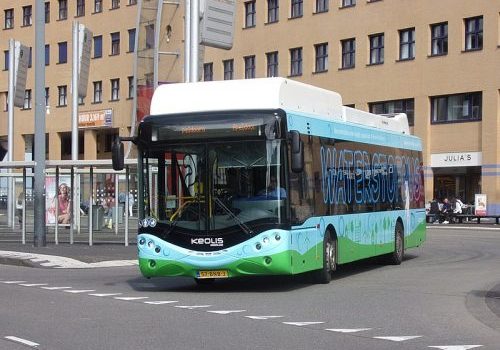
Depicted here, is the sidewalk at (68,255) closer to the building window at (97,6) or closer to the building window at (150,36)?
the building window at (150,36)

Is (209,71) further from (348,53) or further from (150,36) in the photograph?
(150,36)

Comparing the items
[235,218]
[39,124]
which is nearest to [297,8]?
[39,124]

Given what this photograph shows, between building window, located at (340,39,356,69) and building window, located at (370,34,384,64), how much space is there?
125cm

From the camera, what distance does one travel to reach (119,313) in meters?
12.5

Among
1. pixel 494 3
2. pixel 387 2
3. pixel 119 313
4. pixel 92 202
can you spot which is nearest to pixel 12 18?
pixel 387 2

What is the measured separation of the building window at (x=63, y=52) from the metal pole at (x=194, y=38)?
52687 millimetres

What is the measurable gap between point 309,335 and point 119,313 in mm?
3097

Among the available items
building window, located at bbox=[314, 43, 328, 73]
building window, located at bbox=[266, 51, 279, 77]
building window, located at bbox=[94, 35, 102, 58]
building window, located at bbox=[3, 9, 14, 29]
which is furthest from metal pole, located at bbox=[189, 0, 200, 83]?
building window, located at bbox=[3, 9, 14, 29]

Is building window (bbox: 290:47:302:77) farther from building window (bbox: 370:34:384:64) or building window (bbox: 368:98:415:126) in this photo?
building window (bbox: 368:98:415:126)

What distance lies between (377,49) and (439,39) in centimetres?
451

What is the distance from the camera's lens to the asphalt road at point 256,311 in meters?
10.1

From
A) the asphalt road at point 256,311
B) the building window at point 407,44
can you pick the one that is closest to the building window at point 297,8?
the building window at point 407,44

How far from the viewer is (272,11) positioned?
203 ft

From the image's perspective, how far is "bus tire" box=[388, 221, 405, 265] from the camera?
20688 mm
